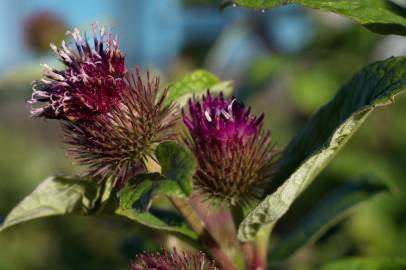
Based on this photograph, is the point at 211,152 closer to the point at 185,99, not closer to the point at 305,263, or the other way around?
the point at 185,99

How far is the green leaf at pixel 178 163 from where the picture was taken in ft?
3.63

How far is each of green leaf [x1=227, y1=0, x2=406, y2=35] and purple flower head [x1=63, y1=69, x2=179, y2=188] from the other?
272 millimetres

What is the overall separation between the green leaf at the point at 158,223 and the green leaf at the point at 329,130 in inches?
4.2

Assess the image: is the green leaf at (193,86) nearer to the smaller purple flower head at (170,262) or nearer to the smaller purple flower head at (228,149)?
the smaller purple flower head at (228,149)

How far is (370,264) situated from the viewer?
1.59 metres

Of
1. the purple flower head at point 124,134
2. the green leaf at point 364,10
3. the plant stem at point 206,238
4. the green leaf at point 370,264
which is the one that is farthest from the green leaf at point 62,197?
the green leaf at point 370,264

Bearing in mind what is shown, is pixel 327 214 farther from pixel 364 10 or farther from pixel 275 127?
pixel 275 127

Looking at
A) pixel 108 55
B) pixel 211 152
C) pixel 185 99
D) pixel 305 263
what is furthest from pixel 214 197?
pixel 305 263

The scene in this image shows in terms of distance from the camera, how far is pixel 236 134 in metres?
1.38

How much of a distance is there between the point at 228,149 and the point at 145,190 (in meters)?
0.29

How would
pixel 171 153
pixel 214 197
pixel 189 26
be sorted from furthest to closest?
pixel 189 26 → pixel 214 197 → pixel 171 153

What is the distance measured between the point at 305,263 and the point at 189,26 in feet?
11.1

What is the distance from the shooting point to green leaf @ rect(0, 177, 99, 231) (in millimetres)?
1346

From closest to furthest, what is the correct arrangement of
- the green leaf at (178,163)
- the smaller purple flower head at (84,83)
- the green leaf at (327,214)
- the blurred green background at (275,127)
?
the green leaf at (178,163), the smaller purple flower head at (84,83), the green leaf at (327,214), the blurred green background at (275,127)
